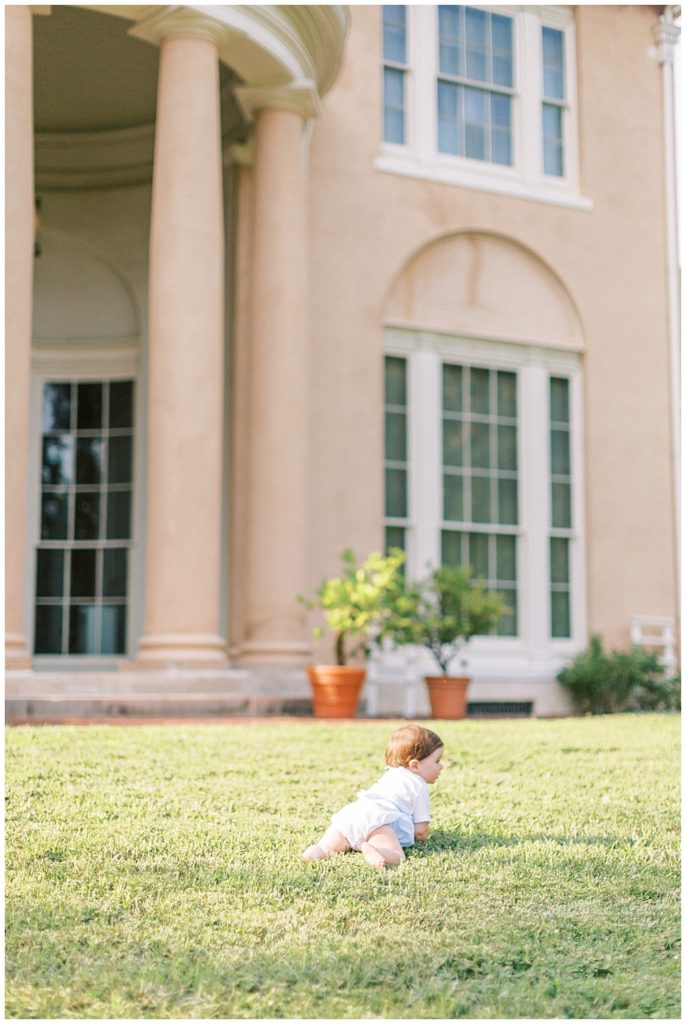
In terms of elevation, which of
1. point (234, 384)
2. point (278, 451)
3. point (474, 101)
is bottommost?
point (278, 451)

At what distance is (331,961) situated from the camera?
3.56 metres

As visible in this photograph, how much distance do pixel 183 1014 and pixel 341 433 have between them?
34.3 feet

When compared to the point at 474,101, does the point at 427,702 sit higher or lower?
lower

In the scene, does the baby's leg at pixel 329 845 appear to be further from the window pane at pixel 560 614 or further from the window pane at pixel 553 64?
the window pane at pixel 553 64

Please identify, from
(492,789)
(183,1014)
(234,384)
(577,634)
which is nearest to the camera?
(183,1014)

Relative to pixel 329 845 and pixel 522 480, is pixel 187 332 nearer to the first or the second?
pixel 522 480

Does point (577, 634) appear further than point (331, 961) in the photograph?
Yes

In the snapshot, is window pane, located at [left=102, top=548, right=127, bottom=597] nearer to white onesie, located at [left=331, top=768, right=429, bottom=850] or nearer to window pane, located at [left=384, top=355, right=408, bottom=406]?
window pane, located at [left=384, top=355, right=408, bottom=406]

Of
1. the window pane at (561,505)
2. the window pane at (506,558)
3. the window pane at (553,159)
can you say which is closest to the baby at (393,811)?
the window pane at (506,558)

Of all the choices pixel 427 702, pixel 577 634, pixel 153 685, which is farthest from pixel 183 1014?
pixel 577 634

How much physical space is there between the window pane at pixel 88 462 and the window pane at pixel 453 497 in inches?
168

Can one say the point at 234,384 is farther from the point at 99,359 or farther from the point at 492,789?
the point at 492,789

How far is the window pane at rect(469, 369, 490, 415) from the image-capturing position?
14672 millimetres

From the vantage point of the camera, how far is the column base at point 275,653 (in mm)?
11688
